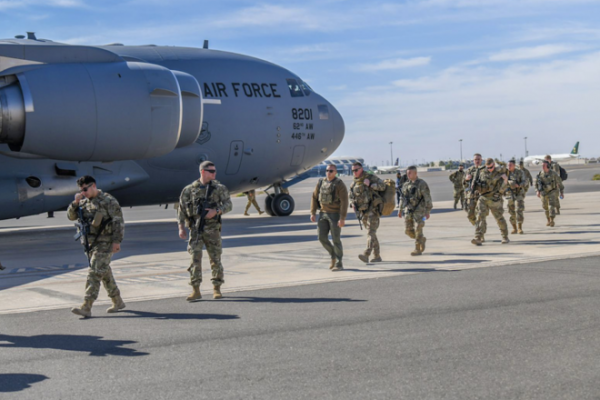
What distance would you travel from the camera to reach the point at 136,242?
746 inches

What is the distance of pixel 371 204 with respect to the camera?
1371 centimetres

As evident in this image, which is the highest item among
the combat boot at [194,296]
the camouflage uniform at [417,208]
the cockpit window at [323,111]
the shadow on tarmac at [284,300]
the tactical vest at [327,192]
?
the cockpit window at [323,111]

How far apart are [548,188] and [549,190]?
97 millimetres

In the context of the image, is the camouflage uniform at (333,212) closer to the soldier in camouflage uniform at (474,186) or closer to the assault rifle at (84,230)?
the soldier in camouflage uniform at (474,186)

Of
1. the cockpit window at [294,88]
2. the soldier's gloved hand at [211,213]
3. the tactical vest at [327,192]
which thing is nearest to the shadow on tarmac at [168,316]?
the soldier's gloved hand at [211,213]

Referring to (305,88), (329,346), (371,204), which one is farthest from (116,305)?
(305,88)

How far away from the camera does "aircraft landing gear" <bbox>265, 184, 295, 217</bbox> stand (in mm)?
27344

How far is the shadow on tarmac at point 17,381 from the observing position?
593cm

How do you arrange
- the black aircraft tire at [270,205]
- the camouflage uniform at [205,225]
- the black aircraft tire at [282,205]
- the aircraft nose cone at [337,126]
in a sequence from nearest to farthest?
the camouflage uniform at [205,225]
the aircraft nose cone at [337,126]
the black aircraft tire at [282,205]
the black aircraft tire at [270,205]

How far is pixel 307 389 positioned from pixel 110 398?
155 centimetres

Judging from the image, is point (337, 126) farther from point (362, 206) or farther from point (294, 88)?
point (362, 206)

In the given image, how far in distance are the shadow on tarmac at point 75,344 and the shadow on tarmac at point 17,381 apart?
Result: 0.85 meters

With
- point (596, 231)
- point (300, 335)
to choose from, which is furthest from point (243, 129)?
point (300, 335)

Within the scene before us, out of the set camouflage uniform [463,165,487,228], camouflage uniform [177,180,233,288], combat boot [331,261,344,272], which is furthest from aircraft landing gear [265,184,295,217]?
camouflage uniform [177,180,233,288]
